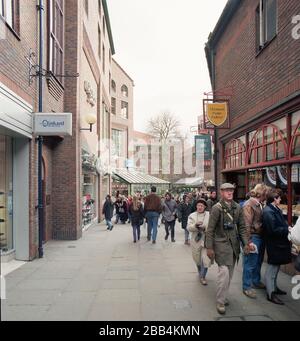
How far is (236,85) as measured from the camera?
10508mm

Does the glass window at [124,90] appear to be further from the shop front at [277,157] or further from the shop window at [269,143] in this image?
the shop window at [269,143]

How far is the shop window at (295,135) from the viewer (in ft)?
21.9

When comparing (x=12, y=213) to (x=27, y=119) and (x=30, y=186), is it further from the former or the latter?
(x=27, y=119)

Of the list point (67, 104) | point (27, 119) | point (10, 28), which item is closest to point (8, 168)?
point (27, 119)

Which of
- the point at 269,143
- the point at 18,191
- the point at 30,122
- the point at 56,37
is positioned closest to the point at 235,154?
the point at 269,143

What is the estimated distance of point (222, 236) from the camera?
493 centimetres

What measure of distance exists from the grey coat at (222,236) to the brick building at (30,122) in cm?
263

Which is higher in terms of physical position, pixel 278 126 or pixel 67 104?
pixel 67 104

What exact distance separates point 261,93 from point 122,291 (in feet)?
17.9

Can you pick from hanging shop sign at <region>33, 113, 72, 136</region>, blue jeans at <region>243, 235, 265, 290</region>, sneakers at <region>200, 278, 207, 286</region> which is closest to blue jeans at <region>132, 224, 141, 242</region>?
hanging shop sign at <region>33, 113, 72, 136</region>

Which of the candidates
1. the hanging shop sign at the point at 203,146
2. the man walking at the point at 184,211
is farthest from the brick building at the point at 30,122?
the hanging shop sign at the point at 203,146

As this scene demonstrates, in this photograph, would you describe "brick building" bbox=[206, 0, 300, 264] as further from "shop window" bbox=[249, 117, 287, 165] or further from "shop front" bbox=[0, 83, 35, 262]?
"shop front" bbox=[0, 83, 35, 262]

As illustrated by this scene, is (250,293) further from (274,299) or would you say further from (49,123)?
→ (49,123)

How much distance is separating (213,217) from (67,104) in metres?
8.51
